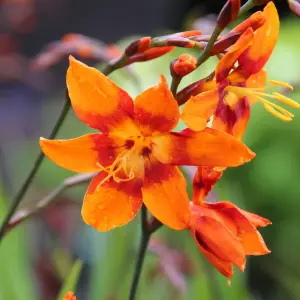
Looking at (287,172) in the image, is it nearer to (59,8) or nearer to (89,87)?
(89,87)

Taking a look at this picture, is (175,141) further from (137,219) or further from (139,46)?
(137,219)

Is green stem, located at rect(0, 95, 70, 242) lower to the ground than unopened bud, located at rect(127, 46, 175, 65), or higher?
lower

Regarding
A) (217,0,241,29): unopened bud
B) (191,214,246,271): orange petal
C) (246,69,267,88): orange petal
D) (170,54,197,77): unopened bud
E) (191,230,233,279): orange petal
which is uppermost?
A: (217,0,241,29): unopened bud

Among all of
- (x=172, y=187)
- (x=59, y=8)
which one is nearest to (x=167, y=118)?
(x=172, y=187)

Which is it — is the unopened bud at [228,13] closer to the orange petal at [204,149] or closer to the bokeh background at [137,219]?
the orange petal at [204,149]

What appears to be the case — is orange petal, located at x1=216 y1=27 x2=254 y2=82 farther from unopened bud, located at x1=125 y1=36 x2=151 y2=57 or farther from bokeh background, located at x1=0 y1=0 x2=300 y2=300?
bokeh background, located at x1=0 y1=0 x2=300 y2=300

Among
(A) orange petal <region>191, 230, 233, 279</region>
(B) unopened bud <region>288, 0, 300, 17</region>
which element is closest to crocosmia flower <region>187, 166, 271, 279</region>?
(A) orange petal <region>191, 230, 233, 279</region>

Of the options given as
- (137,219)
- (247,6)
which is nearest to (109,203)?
(247,6)
